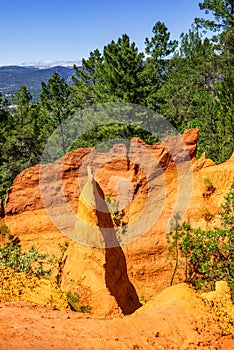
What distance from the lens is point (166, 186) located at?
76.4ft

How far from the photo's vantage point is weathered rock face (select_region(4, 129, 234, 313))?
66.5ft

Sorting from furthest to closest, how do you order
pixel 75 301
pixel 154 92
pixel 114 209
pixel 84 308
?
1. pixel 154 92
2. pixel 114 209
3. pixel 75 301
4. pixel 84 308

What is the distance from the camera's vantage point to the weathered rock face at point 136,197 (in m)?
20.3

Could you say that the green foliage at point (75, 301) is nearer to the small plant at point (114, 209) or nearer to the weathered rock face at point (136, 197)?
the weathered rock face at point (136, 197)

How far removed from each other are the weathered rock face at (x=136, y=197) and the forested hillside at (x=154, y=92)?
21.0 feet

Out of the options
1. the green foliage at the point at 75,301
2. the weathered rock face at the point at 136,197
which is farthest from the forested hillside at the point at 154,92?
the green foliage at the point at 75,301

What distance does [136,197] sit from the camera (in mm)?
23562

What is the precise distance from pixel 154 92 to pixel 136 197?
16818 millimetres

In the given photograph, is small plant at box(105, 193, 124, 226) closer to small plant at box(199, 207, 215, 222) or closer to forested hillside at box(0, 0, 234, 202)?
small plant at box(199, 207, 215, 222)

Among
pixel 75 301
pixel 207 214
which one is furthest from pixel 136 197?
pixel 75 301

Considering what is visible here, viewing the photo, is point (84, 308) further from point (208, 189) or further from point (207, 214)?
point (208, 189)

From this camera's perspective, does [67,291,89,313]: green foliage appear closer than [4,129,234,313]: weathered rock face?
Yes

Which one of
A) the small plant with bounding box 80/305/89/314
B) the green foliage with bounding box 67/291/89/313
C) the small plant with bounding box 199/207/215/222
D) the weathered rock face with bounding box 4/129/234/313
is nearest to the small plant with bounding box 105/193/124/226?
the weathered rock face with bounding box 4/129/234/313

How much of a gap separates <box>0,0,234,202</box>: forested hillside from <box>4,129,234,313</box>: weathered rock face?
641 centimetres
